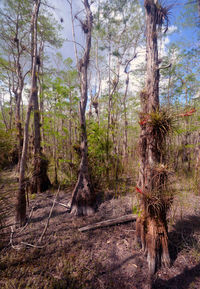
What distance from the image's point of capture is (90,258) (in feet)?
8.18

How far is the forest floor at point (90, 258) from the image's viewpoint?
2.05 metres

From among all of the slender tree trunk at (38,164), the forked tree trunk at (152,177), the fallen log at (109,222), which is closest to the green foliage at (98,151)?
the fallen log at (109,222)


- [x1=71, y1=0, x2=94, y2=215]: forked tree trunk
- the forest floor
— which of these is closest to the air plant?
[x1=71, y1=0, x2=94, y2=215]: forked tree trunk

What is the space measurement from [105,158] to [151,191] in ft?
9.81

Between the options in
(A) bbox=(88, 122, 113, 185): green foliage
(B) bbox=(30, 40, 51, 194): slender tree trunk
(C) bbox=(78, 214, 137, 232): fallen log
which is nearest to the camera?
(C) bbox=(78, 214, 137, 232): fallen log

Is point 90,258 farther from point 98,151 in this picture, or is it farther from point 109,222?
point 98,151

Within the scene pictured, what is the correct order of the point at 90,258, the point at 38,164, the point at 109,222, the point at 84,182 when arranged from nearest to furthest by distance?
the point at 90,258 < the point at 109,222 < the point at 84,182 < the point at 38,164

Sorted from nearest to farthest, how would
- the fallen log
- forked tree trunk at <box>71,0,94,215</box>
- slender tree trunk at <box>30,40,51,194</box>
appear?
the fallen log, forked tree trunk at <box>71,0,94,215</box>, slender tree trunk at <box>30,40,51,194</box>

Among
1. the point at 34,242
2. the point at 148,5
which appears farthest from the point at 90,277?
the point at 148,5

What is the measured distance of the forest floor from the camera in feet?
6.74

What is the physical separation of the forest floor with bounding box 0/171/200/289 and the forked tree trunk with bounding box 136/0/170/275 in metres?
0.32

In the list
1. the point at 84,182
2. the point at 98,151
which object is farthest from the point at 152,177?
the point at 98,151

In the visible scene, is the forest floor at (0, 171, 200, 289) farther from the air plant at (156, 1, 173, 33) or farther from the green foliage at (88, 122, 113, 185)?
the air plant at (156, 1, 173, 33)

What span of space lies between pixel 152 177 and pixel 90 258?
2134mm
